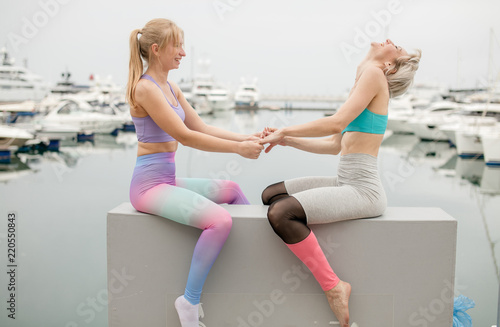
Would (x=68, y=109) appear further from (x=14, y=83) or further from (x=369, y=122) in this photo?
(x=369, y=122)

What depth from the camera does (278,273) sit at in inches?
72.0

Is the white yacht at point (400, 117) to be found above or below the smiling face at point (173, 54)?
below

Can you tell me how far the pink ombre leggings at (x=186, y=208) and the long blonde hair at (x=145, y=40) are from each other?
0.28 metres

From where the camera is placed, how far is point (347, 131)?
6.31ft

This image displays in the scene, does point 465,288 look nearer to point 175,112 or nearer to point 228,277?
point 228,277

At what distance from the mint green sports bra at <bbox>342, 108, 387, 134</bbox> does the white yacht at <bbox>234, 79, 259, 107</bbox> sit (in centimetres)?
4176

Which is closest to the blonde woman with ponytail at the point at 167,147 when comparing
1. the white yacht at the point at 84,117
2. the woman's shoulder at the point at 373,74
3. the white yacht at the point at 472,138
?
the woman's shoulder at the point at 373,74

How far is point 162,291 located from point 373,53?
1.31m

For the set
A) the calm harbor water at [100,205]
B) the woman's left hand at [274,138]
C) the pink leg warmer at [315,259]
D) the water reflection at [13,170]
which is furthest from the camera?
the water reflection at [13,170]

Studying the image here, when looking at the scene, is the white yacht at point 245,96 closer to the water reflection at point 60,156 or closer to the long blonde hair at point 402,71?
the water reflection at point 60,156

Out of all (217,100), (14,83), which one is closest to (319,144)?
(14,83)

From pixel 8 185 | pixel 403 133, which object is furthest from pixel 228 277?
pixel 403 133

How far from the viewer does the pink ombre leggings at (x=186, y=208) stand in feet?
5.61

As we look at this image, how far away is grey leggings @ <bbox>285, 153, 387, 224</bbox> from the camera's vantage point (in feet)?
5.67
